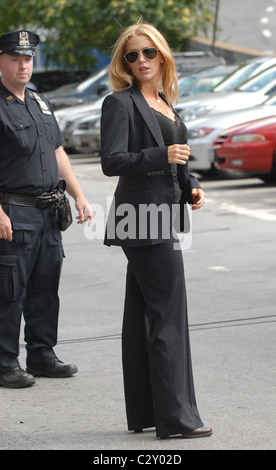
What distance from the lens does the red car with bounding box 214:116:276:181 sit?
15461 millimetres

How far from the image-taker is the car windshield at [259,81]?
18.3 meters

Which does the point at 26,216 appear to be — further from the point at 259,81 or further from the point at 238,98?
the point at 259,81

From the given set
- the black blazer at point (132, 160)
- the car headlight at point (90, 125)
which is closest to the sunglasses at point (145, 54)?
the black blazer at point (132, 160)

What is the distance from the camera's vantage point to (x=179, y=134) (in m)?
4.85

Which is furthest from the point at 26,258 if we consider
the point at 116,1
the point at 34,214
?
the point at 116,1

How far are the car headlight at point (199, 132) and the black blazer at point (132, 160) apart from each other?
39.0 feet

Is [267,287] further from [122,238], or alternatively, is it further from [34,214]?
[122,238]

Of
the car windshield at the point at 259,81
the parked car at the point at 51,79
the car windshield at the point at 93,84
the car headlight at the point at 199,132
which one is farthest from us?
the parked car at the point at 51,79

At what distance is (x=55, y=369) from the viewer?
241 inches

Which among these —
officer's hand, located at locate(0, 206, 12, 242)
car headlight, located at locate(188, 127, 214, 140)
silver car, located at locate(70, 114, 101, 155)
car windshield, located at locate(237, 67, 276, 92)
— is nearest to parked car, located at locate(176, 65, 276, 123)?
car windshield, located at locate(237, 67, 276, 92)

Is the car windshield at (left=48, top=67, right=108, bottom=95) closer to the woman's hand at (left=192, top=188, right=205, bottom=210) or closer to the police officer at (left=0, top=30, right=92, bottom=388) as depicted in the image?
the police officer at (left=0, top=30, right=92, bottom=388)

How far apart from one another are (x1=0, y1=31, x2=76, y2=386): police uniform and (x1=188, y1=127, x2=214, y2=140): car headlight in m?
10.6

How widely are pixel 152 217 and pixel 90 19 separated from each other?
28129 mm

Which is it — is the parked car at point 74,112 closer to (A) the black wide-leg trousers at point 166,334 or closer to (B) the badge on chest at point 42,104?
(B) the badge on chest at point 42,104
